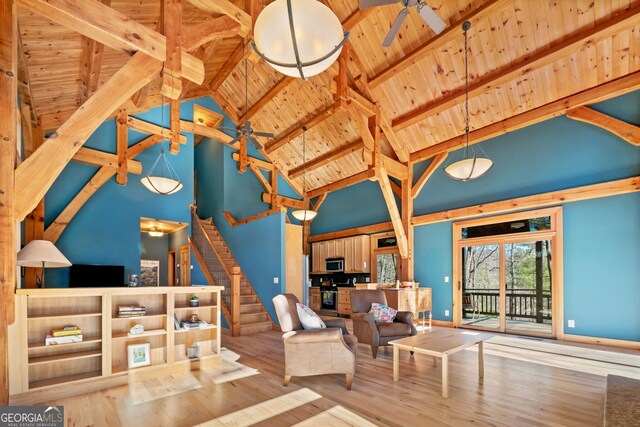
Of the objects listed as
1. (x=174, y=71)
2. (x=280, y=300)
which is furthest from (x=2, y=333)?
(x=174, y=71)

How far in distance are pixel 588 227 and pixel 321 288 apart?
681 centimetres

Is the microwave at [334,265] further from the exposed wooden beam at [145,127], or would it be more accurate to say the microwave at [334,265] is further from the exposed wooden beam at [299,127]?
the exposed wooden beam at [145,127]

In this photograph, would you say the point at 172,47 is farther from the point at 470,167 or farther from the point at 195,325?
the point at 470,167

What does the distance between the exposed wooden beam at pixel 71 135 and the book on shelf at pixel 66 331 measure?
141cm

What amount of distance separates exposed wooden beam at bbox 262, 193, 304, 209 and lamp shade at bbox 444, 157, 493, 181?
5.82 meters

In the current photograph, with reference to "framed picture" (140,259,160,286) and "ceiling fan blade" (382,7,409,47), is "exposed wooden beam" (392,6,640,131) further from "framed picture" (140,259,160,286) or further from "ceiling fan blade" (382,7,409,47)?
"framed picture" (140,259,160,286)

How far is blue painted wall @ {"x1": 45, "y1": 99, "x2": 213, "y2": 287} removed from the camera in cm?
635

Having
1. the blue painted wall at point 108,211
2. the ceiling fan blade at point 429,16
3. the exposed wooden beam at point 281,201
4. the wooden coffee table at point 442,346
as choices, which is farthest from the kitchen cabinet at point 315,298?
the ceiling fan blade at point 429,16

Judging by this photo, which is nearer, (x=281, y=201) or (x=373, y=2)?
(x=373, y=2)

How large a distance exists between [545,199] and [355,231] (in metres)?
4.91

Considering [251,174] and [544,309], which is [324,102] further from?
[544,309]

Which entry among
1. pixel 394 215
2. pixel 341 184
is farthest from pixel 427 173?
pixel 341 184

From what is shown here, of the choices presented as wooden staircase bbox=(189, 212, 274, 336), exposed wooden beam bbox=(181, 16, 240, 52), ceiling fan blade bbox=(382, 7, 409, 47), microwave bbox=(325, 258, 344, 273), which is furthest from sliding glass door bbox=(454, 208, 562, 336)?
exposed wooden beam bbox=(181, 16, 240, 52)

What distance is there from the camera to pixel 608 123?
18.1 ft
